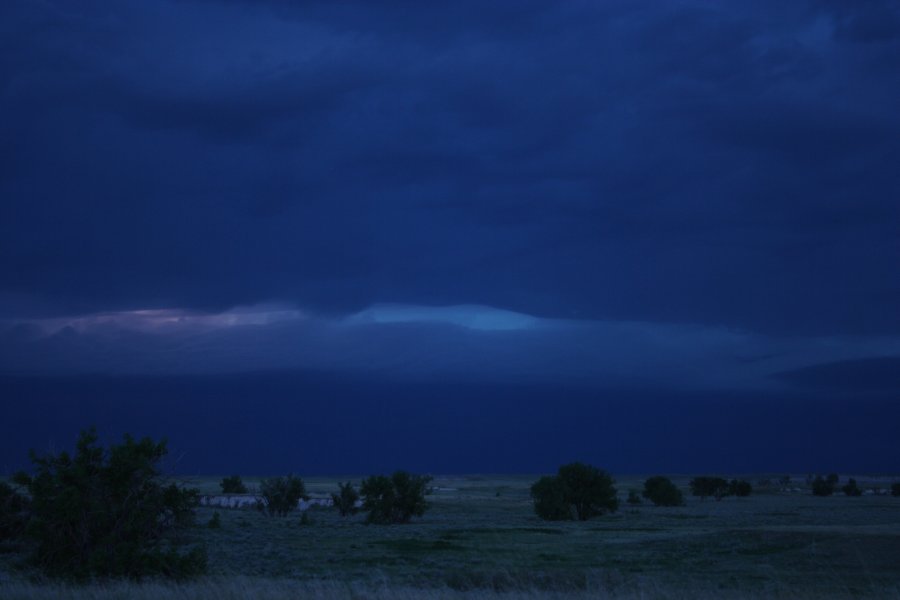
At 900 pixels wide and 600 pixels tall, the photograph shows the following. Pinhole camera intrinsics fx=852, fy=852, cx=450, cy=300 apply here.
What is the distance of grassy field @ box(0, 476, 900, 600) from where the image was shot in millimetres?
17484

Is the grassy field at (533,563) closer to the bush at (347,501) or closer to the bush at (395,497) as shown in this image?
the bush at (395,497)

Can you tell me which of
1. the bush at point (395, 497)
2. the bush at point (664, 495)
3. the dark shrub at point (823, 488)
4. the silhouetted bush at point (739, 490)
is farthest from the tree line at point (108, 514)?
the dark shrub at point (823, 488)

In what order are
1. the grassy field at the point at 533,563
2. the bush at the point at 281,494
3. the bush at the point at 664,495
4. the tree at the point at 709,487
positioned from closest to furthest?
the grassy field at the point at 533,563 < the bush at the point at 281,494 < the bush at the point at 664,495 < the tree at the point at 709,487

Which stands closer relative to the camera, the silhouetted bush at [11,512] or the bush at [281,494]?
the silhouetted bush at [11,512]

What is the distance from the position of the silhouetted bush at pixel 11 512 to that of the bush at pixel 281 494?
99.2 feet

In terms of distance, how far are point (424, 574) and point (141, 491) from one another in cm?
866

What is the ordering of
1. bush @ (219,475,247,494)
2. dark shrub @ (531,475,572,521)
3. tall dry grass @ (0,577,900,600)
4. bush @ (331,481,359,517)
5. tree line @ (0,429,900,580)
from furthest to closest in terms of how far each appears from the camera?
bush @ (219,475,247,494)
bush @ (331,481,359,517)
dark shrub @ (531,475,572,521)
tree line @ (0,429,900,580)
tall dry grass @ (0,577,900,600)

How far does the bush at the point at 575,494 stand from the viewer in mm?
63625

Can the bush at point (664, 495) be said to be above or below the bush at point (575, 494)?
below

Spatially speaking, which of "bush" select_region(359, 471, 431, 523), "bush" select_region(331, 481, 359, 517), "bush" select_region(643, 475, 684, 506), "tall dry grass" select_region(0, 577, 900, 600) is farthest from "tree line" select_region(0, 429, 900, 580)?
"bush" select_region(643, 475, 684, 506)

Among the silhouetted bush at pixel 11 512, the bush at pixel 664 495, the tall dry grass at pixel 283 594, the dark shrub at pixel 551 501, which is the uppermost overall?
the tall dry grass at pixel 283 594

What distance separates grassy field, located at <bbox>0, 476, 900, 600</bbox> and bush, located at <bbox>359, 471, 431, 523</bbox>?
1018 centimetres

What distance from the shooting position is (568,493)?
65000mm

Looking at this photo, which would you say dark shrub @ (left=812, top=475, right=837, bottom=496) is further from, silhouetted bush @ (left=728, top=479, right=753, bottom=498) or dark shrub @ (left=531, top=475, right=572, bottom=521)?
dark shrub @ (left=531, top=475, right=572, bottom=521)
